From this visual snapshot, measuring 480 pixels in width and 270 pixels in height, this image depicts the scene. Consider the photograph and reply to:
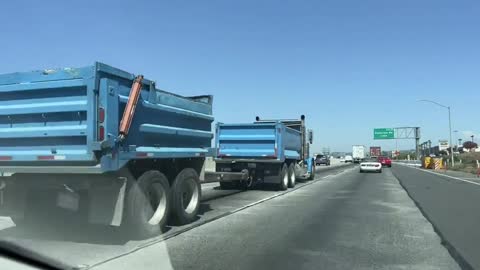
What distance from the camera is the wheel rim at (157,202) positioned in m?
10.1

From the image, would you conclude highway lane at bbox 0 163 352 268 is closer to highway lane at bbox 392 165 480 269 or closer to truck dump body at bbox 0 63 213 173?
truck dump body at bbox 0 63 213 173

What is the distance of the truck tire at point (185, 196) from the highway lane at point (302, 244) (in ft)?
1.60

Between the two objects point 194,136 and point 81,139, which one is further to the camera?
point 194,136

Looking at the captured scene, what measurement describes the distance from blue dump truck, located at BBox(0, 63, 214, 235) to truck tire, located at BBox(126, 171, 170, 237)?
0.02 m

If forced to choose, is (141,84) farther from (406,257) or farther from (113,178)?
(406,257)

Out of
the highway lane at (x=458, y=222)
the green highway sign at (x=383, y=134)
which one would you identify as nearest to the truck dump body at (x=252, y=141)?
the highway lane at (x=458, y=222)

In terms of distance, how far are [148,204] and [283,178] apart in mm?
12325

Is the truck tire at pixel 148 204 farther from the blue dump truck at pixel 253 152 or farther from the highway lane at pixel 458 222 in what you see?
the blue dump truck at pixel 253 152

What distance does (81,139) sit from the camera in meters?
8.77

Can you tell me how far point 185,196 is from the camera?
11789mm

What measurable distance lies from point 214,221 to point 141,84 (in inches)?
153

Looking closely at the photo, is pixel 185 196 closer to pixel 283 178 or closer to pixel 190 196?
pixel 190 196

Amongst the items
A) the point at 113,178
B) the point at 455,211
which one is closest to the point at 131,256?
the point at 113,178

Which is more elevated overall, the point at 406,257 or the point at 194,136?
the point at 194,136
